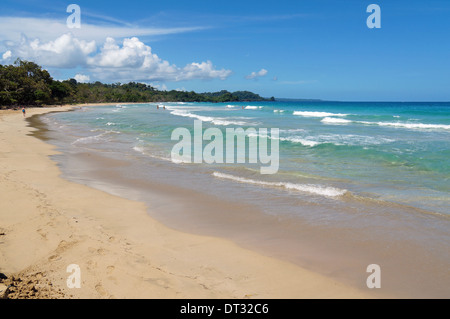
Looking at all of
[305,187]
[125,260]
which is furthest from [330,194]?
[125,260]

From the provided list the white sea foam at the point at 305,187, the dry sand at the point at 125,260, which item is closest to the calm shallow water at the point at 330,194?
the white sea foam at the point at 305,187

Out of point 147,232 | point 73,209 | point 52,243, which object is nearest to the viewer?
point 52,243

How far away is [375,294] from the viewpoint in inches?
169

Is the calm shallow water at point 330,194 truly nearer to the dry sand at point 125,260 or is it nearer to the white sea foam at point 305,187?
the white sea foam at point 305,187

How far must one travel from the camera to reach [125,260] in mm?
4941

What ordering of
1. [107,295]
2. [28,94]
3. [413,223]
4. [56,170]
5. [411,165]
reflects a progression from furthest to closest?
1. [28,94]
2. [411,165]
3. [56,170]
4. [413,223]
5. [107,295]

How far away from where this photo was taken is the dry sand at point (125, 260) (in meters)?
4.17

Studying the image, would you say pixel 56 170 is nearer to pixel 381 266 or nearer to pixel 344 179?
pixel 344 179

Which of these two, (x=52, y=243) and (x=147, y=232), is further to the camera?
(x=147, y=232)

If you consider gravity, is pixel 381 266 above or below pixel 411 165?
below

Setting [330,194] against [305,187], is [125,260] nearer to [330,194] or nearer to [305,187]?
[330,194]

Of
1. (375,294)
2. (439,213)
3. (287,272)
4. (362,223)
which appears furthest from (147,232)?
(439,213)

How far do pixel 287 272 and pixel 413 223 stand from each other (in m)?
3.70

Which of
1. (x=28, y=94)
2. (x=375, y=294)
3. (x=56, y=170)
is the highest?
(x=28, y=94)
